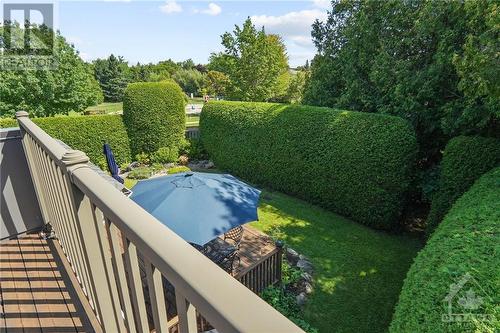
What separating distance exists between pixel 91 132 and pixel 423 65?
463 inches

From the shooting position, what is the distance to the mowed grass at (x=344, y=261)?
473 centimetres

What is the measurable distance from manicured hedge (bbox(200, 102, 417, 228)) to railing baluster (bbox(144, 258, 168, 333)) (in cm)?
714

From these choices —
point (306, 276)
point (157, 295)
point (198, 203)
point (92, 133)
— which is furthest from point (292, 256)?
point (92, 133)

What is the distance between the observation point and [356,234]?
7191 mm

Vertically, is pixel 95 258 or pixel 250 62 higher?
pixel 250 62

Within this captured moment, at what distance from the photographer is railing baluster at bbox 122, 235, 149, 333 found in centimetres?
96

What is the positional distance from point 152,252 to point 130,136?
1253cm

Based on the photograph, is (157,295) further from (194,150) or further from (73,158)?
(194,150)

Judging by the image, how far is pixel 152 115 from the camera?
1195 cm

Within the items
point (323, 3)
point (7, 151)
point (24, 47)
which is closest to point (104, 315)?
point (7, 151)

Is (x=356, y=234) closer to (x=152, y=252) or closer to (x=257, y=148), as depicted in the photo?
(x=257, y=148)

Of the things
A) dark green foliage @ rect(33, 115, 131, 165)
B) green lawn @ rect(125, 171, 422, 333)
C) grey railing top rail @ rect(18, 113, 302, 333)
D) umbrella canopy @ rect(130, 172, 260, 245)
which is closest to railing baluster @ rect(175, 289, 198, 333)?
grey railing top rail @ rect(18, 113, 302, 333)

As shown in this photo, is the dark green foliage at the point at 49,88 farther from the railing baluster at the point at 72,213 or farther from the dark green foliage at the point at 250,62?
the railing baluster at the point at 72,213

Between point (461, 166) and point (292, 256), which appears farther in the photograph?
point (292, 256)
